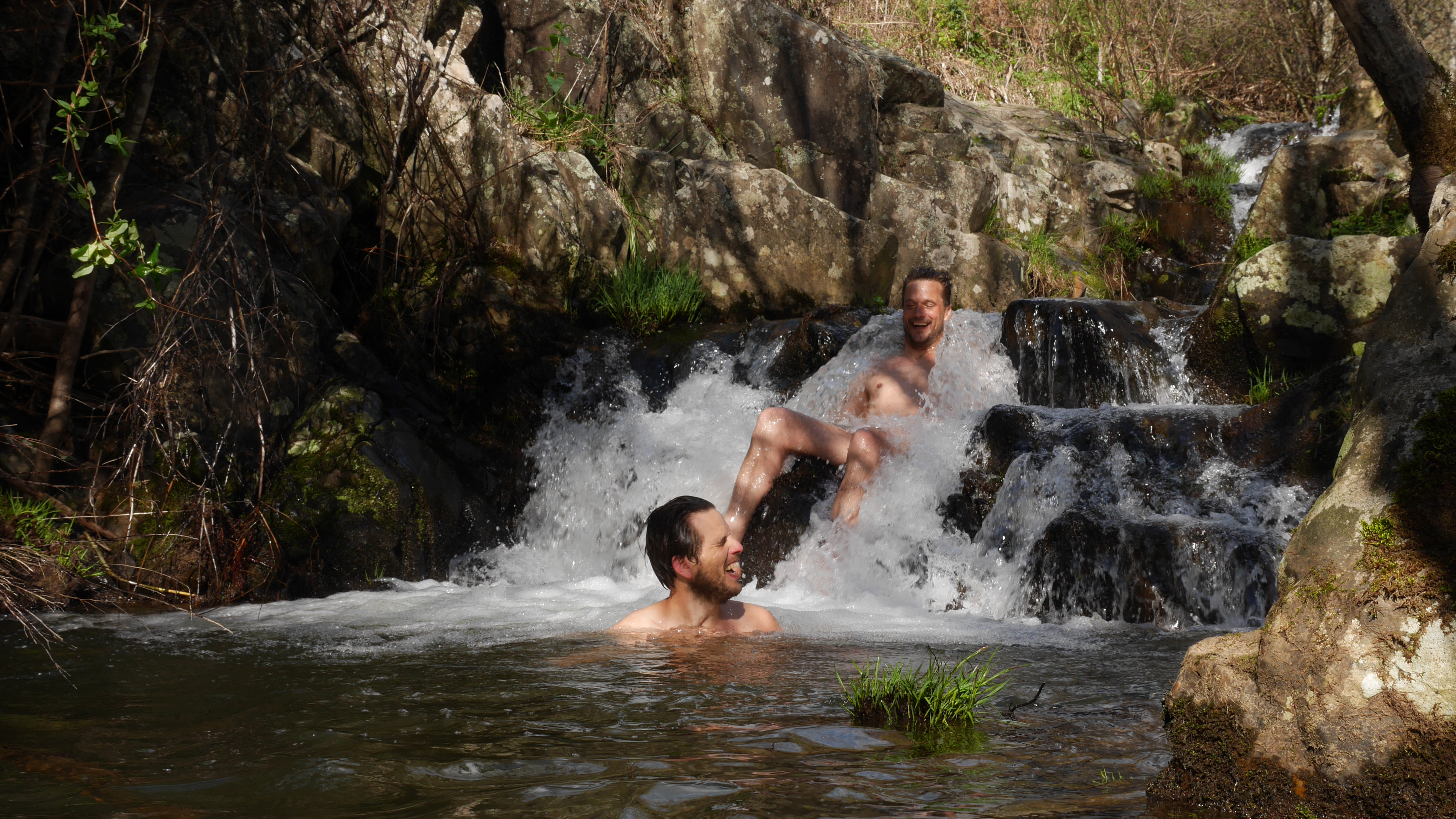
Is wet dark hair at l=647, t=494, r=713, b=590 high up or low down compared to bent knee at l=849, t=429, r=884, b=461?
down

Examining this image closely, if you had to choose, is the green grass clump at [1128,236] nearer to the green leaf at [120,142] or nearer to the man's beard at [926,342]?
the man's beard at [926,342]

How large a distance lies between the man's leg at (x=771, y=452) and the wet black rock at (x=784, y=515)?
3.2 inches

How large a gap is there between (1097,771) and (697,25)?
958cm

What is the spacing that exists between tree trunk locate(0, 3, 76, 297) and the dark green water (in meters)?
2.34

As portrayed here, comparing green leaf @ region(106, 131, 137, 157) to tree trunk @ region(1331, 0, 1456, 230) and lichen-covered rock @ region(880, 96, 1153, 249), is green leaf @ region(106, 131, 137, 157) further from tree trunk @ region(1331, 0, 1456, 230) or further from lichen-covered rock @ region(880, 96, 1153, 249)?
lichen-covered rock @ region(880, 96, 1153, 249)

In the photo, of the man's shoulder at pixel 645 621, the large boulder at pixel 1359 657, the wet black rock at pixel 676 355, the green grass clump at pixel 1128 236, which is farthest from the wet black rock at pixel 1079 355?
the large boulder at pixel 1359 657

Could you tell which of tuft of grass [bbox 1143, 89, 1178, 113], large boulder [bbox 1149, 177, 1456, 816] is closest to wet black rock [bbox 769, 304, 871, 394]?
large boulder [bbox 1149, 177, 1456, 816]

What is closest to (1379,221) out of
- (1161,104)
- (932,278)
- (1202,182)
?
(1202,182)

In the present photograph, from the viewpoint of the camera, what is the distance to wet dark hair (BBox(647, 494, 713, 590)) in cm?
449

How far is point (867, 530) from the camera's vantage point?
604cm

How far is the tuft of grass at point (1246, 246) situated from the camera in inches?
353

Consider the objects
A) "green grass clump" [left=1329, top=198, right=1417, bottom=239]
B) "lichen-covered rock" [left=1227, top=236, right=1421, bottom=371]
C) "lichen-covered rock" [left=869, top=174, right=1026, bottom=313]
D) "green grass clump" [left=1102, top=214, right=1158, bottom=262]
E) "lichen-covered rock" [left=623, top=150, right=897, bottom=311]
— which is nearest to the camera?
"lichen-covered rock" [left=1227, top=236, right=1421, bottom=371]

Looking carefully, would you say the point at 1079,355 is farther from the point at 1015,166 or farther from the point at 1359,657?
the point at 1359,657

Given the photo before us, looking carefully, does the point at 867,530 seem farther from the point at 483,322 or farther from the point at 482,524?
the point at 483,322
